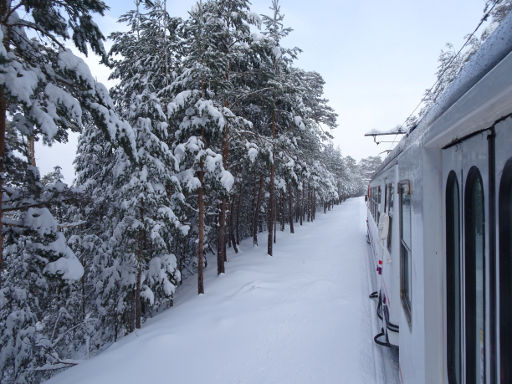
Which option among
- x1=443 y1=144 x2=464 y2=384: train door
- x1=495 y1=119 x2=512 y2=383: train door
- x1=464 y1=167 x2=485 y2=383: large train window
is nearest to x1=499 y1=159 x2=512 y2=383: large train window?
x1=495 y1=119 x2=512 y2=383: train door

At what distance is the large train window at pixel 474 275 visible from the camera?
152 centimetres

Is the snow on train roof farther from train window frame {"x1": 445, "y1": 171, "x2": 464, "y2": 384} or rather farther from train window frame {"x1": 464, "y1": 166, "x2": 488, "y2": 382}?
train window frame {"x1": 445, "y1": 171, "x2": 464, "y2": 384}

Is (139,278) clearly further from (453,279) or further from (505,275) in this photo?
(505,275)

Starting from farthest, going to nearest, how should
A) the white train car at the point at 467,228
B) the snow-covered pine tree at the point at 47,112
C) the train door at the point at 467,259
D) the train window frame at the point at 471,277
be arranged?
the snow-covered pine tree at the point at 47,112 < the train window frame at the point at 471,277 < the train door at the point at 467,259 < the white train car at the point at 467,228

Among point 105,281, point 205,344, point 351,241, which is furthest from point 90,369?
point 351,241

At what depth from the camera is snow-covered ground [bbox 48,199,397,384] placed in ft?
20.1

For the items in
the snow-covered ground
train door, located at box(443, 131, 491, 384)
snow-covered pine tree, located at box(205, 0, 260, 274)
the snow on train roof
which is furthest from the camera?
snow-covered pine tree, located at box(205, 0, 260, 274)

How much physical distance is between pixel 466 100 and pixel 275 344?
705cm

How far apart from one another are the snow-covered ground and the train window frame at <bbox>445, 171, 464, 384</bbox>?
4.30 m

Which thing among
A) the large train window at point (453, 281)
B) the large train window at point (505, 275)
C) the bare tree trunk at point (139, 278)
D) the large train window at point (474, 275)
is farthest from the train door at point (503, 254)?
the bare tree trunk at point (139, 278)

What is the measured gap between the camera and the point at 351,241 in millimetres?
19875

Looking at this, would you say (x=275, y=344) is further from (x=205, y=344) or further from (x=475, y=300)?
(x=475, y=300)

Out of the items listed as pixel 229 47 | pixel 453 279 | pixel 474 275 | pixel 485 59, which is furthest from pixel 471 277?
pixel 229 47

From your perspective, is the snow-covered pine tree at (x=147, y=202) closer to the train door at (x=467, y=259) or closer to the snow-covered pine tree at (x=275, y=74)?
the snow-covered pine tree at (x=275, y=74)
